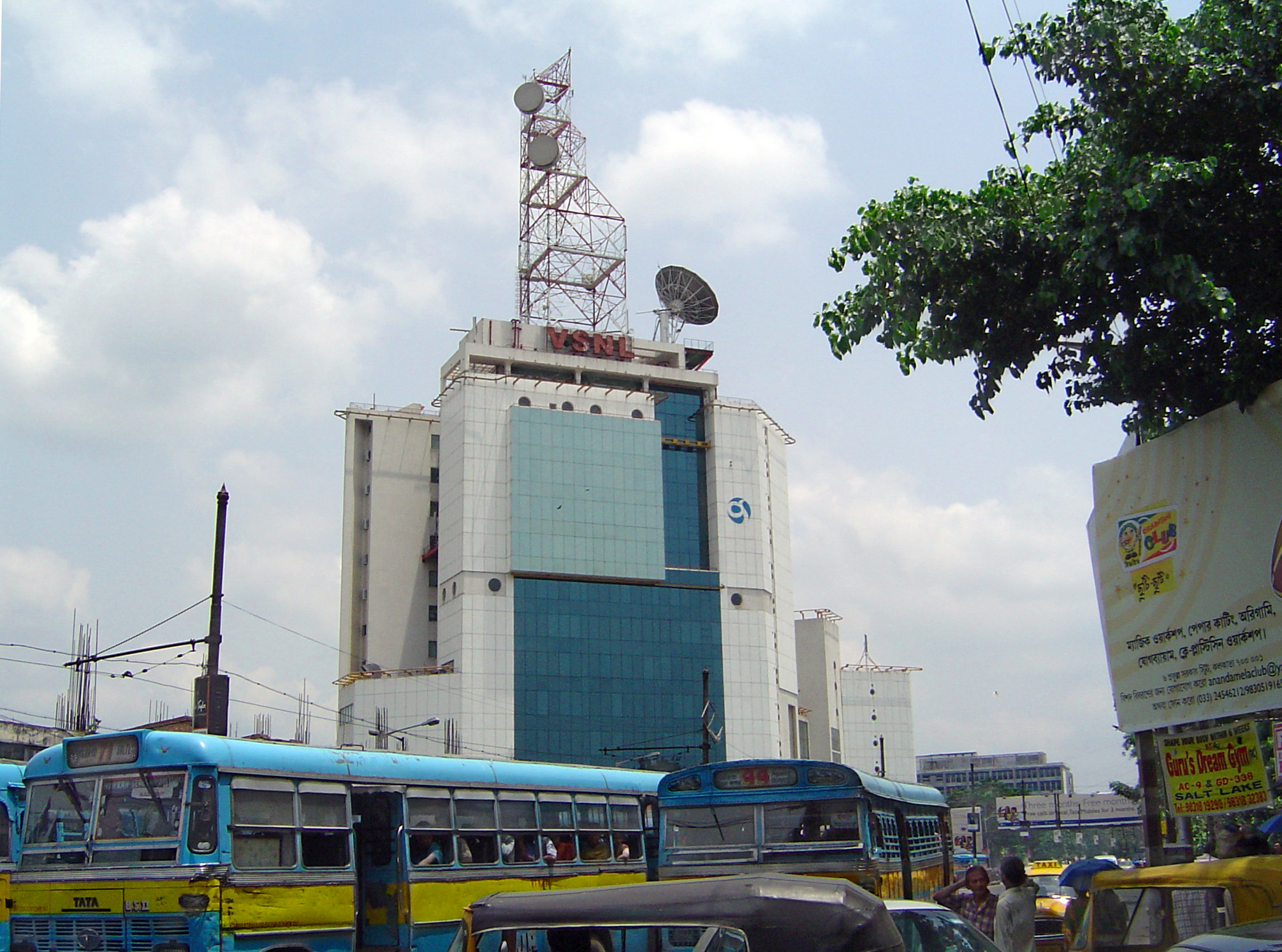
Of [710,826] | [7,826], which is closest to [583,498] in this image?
[7,826]

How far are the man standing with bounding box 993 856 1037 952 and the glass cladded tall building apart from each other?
67865mm

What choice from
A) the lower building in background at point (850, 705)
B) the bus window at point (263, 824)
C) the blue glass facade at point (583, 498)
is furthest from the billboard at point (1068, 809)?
the bus window at point (263, 824)

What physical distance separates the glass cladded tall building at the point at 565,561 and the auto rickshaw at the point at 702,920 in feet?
232

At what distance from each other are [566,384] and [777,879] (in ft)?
273

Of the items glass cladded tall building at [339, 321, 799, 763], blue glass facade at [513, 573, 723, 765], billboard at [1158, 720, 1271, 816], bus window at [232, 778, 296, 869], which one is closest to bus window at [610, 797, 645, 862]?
bus window at [232, 778, 296, 869]

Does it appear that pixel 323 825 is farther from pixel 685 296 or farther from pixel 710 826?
pixel 685 296

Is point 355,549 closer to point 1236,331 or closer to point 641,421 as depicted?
point 641,421

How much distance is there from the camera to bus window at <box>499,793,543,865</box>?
51.6 ft

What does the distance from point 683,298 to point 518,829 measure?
268 ft

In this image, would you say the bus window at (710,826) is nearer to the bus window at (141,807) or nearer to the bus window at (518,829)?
the bus window at (518,829)

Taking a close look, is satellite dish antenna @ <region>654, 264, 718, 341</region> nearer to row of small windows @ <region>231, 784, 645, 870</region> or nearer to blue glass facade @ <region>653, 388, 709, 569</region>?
blue glass facade @ <region>653, 388, 709, 569</region>

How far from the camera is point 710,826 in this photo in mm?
14688

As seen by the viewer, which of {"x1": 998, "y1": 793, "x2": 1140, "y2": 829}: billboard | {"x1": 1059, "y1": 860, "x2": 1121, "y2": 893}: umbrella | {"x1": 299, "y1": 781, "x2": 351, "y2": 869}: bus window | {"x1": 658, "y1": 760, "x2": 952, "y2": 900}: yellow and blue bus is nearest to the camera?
{"x1": 299, "y1": 781, "x2": 351, "y2": 869}: bus window

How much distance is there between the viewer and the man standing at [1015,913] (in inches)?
437
